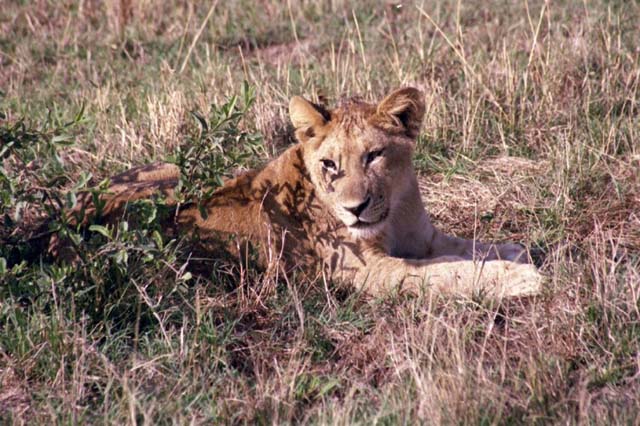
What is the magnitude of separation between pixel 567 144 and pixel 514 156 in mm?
511

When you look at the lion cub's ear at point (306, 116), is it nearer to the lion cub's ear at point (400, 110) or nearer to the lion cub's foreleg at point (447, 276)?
the lion cub's ear at point (400, 110)

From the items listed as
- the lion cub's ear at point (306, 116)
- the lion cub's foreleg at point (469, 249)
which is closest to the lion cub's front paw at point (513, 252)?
the lion cub's foreleg at point (469, 249)

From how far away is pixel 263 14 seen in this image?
31.6ft

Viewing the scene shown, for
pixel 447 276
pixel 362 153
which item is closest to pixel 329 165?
pixel 362 153

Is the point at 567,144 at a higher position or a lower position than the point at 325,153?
lower

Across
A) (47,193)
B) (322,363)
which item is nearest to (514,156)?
(322,363)

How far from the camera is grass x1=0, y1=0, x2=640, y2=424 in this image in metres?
3.85

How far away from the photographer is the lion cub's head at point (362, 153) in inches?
184

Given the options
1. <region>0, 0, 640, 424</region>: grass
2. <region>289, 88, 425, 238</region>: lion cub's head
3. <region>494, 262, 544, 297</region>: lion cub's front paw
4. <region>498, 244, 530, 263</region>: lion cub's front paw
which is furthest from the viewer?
<region>498, 244, 530, 263</region>: lion cub's front paw

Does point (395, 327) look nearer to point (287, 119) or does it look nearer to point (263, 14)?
point (287, 119)

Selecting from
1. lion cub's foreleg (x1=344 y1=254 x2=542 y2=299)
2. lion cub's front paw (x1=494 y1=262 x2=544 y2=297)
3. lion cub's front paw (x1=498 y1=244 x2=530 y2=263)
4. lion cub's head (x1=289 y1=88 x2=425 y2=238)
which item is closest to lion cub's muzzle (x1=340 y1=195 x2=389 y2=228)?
lion cub's head (x1=289 y1=88 x2=425 y2=238)

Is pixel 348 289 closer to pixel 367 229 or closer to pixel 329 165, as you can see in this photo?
pixel 367 229

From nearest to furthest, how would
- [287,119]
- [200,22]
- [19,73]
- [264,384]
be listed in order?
[264,384], [287,119], [19,73], [200,22]

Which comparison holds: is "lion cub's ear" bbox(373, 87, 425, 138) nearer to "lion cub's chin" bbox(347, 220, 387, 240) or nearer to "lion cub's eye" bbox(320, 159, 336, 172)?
"lion cub's eye" bbox(320, 159, 336, 172)
